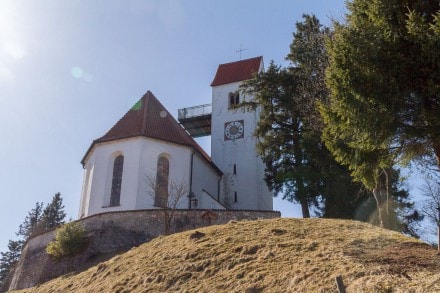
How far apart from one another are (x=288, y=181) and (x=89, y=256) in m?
10.4

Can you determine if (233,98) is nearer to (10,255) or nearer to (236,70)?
(236,70)

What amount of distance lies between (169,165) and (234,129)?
27.9 ft

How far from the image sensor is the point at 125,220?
22.7 m

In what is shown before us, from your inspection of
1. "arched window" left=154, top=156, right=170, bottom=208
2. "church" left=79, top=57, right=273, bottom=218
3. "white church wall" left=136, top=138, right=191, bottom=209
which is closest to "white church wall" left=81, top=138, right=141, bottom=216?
"church" left=79, top=57, right=273, bottom=218

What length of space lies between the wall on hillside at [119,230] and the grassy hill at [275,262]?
4.79 meters

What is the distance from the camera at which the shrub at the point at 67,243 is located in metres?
21.7

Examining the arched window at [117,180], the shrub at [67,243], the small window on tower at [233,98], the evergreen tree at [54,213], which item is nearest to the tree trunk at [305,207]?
the arched window at [117,180]

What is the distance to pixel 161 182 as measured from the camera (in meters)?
28.6

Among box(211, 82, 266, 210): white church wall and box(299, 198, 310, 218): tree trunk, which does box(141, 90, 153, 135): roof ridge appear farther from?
box(299, 198, 310, 218): tree trunk

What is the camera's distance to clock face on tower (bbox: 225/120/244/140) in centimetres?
3619

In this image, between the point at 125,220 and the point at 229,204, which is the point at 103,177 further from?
the point at 229,204

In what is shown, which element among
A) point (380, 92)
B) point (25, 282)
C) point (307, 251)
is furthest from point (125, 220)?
point (380, 92)

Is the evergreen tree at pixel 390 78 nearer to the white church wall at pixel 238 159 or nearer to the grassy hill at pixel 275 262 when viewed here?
the grassy hill at pixel 275 262

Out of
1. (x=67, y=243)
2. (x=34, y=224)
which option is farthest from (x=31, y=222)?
(x=67, y=243)
